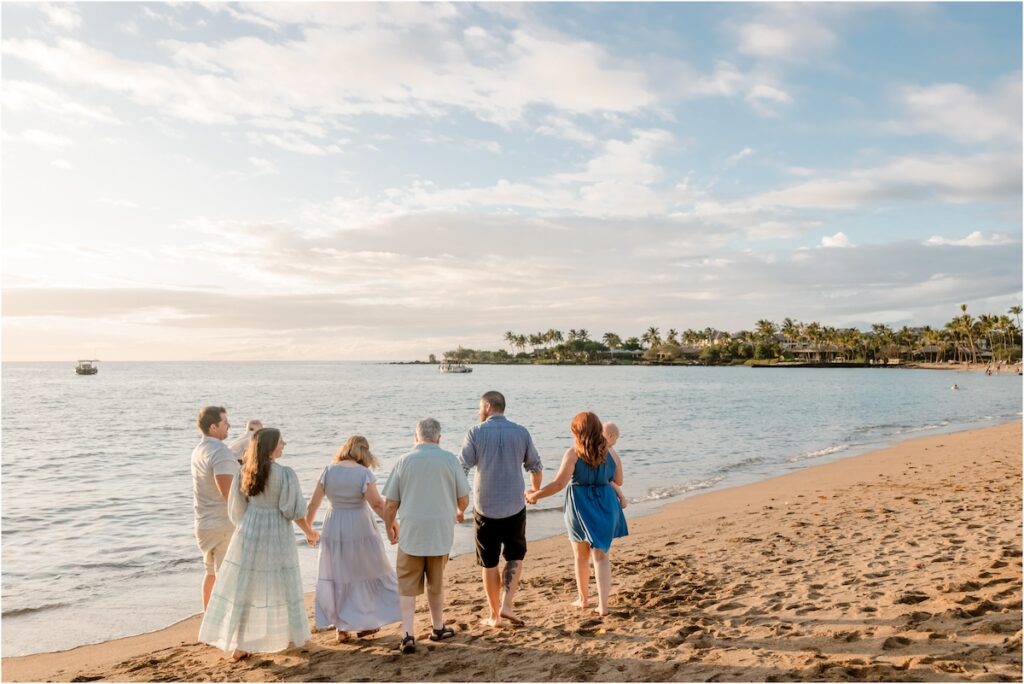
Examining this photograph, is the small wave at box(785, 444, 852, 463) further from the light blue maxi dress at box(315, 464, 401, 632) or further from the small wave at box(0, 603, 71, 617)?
the small wave at box(0, 603, 71, 617)

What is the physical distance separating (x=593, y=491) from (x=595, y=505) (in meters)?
0.14

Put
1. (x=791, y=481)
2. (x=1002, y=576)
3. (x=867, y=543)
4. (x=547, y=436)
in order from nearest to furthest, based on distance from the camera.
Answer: (x=1002, y=576) < (x=867, y=543) < (x=791, y=481) < (x=547, y=436)

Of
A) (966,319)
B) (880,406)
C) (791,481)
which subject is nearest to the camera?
(791,481)

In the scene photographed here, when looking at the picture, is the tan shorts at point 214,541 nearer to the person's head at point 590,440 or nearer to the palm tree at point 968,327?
the person's head at point 590,440

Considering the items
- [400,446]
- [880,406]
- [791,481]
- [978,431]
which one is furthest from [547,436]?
[880,406]

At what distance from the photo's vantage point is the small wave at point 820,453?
22192 mm

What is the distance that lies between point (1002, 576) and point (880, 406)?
4569 centimetres

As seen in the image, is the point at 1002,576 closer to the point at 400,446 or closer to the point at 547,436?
the point at 400,446

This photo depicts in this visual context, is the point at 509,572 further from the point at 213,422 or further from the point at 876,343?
the point at 876,343

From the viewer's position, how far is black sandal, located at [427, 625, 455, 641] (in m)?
5.96

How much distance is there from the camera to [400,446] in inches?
1089

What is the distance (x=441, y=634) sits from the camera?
5973 mm

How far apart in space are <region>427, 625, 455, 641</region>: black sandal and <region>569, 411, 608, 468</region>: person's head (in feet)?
6.60

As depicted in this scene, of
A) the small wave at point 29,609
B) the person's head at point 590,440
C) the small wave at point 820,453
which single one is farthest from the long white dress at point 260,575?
the small wave at point 820,453
